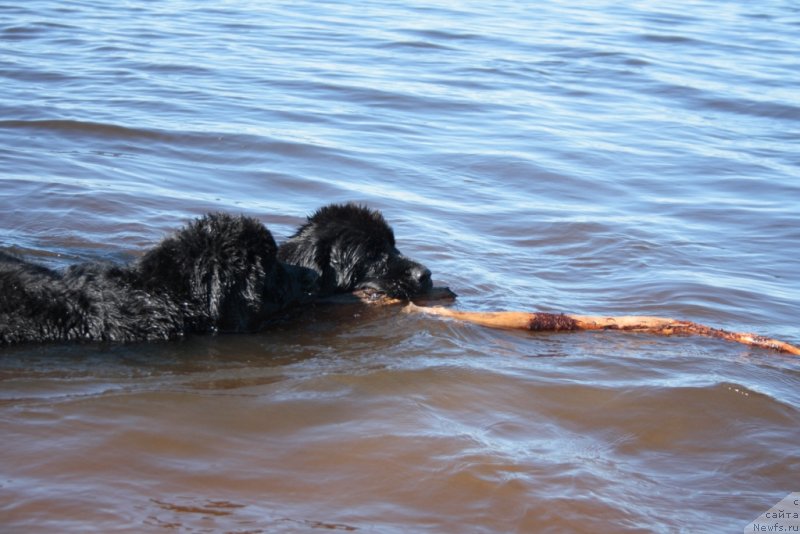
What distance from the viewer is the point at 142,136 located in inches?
425

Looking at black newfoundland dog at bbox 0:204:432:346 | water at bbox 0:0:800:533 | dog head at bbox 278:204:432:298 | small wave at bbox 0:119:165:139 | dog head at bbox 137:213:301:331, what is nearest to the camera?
water at bbox 0:0:800:533

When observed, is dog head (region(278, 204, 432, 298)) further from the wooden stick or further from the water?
the wooden stick

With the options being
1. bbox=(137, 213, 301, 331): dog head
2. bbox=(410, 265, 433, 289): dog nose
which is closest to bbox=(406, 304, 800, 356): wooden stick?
bbox=(410, 265, 433, 289): dog nose

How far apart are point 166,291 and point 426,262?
9.05ft

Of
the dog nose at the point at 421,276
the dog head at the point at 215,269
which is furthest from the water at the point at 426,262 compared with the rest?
the dog nose at the point at 421,276

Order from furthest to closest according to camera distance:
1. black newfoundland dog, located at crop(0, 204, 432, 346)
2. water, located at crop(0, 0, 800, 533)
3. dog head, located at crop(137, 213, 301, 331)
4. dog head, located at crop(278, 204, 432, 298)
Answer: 1. dog head, located at crop(278, 204, 432, 298)
2. dog head, located at crop(137, 213, 301, 331)
3. black newfoundland dog, located at crop(0, 204, 432, 346)
4. water, located at crop(0, 0, 800, 533)

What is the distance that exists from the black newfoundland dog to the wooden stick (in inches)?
44.3

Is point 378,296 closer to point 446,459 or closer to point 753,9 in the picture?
point 446,459

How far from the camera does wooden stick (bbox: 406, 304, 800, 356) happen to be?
5930 millimetres

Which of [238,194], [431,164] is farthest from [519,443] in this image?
[431,164]

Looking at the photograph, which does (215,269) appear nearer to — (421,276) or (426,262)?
(421,276)

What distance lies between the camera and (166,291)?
215 inches

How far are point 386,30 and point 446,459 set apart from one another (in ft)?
47.7

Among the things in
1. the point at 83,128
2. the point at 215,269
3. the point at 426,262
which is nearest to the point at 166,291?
the point at 215,269
